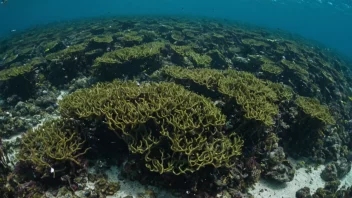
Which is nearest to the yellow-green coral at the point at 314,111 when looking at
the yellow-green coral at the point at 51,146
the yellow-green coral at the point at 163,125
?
the yellow-green coral at the point at 163,125

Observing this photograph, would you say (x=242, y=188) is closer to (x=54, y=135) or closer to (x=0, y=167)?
(x=54, y=135)

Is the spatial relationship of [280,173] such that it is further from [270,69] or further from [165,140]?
[270,69]

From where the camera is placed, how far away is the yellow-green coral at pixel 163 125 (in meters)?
6.16

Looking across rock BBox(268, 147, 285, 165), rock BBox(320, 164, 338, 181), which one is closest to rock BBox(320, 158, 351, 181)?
rock BBox(320, 164, 338, 181)

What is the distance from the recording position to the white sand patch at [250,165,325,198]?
7.88 meters

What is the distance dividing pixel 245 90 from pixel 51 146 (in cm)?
619

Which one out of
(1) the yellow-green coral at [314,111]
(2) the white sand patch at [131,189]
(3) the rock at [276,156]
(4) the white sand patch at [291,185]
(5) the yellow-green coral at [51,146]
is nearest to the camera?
(5) the yellow-green coral at [51,146]

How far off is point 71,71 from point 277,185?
12454 mm

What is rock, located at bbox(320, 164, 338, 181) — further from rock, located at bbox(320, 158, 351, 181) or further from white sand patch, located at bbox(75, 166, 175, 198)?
white sand patch, located at bbox(75, 166, 175, 198)

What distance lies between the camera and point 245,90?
27.9 feet

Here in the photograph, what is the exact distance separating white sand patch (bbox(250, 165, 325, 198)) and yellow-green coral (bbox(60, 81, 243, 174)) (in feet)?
5.35

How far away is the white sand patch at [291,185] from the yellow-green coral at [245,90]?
2.17 m

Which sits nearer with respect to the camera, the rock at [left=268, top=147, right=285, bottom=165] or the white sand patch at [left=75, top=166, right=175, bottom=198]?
the white sand patch at [left=75, top=166, right=175, bottom=198]

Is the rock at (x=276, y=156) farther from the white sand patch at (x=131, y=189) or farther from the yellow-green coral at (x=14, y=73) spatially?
the yellow-green coral at (x=14, y=73)
